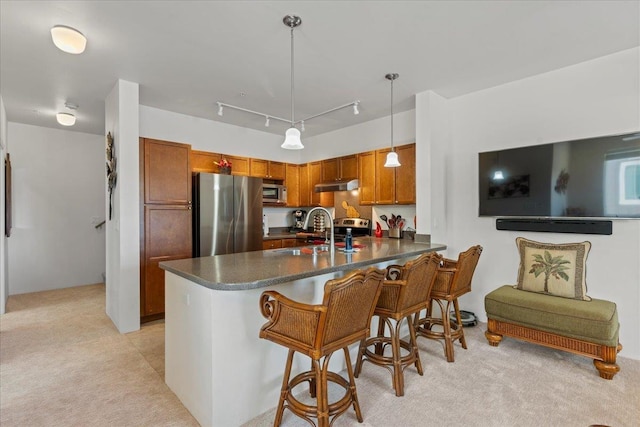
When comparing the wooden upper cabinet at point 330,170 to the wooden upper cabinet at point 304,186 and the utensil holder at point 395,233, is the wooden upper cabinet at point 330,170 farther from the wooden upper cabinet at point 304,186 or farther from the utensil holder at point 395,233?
the utensil holder at point 395,233

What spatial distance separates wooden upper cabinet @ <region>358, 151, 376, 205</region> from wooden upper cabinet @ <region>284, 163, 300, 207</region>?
143 centimetres

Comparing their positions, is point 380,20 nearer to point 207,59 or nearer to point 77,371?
point 207,59

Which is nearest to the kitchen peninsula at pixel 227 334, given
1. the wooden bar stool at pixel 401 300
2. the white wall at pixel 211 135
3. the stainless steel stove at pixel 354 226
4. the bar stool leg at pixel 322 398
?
the wooden bar stool at pixel 401 300

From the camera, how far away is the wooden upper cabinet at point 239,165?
493 centimetres

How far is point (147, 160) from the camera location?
366cm

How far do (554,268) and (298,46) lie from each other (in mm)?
3097

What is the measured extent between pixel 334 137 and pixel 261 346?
4.05m

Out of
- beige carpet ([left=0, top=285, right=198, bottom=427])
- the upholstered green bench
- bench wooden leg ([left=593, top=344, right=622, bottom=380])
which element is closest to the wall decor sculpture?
beige carpet ([left=0, top=285, right=198, bottom=427])

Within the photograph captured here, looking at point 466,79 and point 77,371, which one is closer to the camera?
point 77,371

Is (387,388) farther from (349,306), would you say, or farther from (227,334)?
(227,334)

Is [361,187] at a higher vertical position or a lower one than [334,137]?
lower

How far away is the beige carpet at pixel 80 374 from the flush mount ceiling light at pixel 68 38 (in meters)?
2.59

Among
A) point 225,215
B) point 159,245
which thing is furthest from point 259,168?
point 159,245

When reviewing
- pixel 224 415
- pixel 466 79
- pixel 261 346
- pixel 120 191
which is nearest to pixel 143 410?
pixel 224 415
